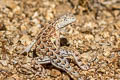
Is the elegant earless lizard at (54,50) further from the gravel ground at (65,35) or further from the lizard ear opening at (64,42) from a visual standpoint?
the lizard ear opening at (64,42)

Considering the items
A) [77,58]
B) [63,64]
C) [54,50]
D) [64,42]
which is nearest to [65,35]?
[64,42]

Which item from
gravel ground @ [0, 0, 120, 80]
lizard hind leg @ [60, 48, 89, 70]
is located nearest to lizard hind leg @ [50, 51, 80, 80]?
gravel ground @ [0, 0, 120, 80]

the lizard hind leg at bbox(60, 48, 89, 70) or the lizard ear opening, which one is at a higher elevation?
the lizard ear opening

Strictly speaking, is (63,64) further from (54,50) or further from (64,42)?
(64,42)

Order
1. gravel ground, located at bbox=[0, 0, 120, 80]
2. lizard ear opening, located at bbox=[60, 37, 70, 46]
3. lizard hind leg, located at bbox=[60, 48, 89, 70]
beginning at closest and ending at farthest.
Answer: gravel ground, located at bbox=[0, 0, 120, 80] < lizard hind leg, located at bbox=[60, 48, 89, 70] < lizard ear opening, located at bbox=[60, 37, 70, 46]

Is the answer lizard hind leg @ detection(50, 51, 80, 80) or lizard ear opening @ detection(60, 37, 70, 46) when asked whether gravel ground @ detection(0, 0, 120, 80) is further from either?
lizard hind leg @ detection(50, 51, 80, 80)
